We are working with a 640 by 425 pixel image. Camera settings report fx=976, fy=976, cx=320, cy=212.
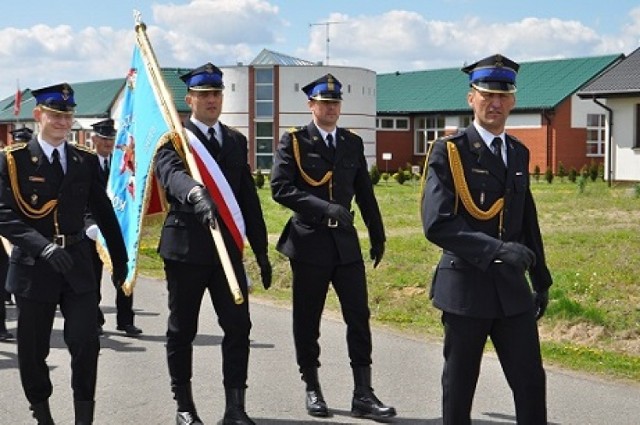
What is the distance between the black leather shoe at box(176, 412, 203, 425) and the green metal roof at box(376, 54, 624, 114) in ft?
141

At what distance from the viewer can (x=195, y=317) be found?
21.1 feet

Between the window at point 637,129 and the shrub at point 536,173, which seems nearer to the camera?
the window at point 637,129

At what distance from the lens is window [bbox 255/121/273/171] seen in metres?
52.8

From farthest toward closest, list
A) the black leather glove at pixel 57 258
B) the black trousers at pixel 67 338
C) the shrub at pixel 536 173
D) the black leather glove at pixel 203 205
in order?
the shrub at pixel 536 173 < the black trousers at pixel 67 338 < the black leather glove at pixel 203 205 < the black leather glove at pixel 57 258

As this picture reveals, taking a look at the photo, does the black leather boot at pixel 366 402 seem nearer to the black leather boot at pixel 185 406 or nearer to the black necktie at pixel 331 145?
the black leather boot at pixel 185 406

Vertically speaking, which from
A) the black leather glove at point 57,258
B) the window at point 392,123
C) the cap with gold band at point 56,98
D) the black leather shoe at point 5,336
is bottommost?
the black leather shoe at point 5,336

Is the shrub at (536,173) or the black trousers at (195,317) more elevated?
the shrub at (536,173)

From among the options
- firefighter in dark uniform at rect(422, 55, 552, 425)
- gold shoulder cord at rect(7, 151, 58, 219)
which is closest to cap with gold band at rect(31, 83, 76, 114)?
gold shoulder cord at rect(7, 151, 58, 219)

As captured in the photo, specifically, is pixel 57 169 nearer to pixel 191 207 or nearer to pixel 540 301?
pixel 191 207

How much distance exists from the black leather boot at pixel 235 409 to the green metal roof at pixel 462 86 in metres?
43.0

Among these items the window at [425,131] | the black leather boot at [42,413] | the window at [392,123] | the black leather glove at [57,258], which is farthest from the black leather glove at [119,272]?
the window at [392,123]

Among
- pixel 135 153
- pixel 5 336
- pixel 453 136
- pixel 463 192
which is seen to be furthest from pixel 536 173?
pixel 463 192

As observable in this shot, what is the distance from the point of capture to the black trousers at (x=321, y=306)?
677 cm

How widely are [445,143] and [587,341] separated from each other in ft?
14.7
